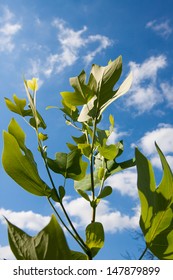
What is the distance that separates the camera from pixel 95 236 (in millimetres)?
556

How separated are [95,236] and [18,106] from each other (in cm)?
31

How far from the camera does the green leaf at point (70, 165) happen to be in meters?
0.67

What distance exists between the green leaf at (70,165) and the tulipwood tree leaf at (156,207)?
16 cm

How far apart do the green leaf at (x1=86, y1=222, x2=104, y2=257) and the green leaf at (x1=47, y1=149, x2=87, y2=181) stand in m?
0.15

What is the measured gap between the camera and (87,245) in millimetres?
566

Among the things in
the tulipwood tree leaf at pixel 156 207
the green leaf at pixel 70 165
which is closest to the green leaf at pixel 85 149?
the green leaf at pixel 70 165

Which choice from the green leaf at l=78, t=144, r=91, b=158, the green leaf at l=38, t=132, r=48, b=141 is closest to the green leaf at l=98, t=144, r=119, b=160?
the green leaf at l=78, t=144, r=91, b=158

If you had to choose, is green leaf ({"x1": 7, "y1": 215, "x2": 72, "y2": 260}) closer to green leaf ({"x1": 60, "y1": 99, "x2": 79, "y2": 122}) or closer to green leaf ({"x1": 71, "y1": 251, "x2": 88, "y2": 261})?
green leaf ({"x1": 71, "y1": 251, "x2": 88, "y2": 261})

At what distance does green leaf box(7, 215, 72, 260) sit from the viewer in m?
0.46

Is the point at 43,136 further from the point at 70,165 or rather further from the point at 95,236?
the point at 95,236

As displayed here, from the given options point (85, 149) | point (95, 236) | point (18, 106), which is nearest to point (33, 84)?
point (18, 106)

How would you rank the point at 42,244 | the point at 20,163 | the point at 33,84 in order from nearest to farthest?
the point at 42,244
the point at 20,163
the point at 33,84
